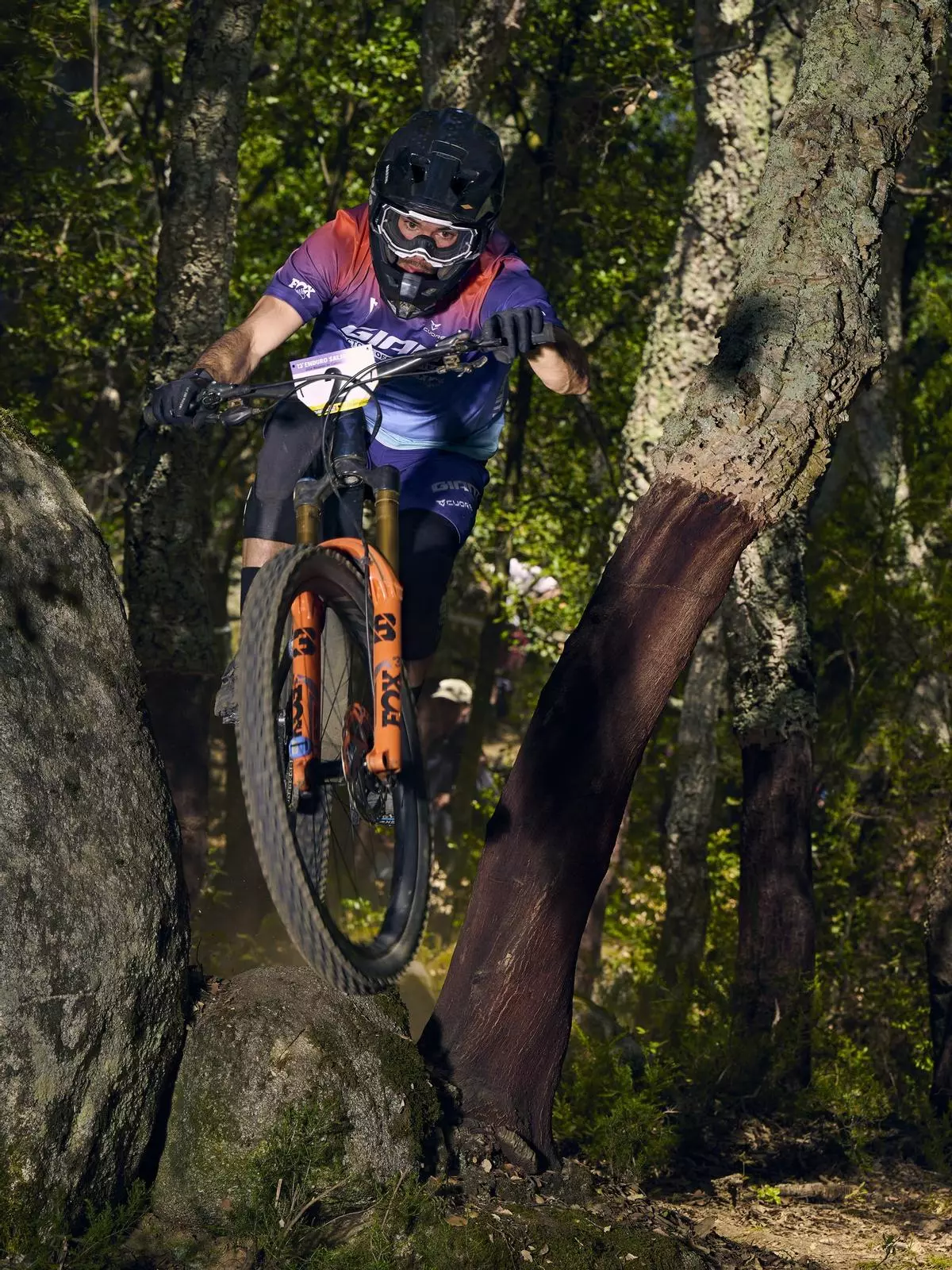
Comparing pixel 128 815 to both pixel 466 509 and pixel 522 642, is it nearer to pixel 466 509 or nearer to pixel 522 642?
pixel 466 509

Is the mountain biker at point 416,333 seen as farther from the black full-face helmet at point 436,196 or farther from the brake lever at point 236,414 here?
the brake lever at point 236,414

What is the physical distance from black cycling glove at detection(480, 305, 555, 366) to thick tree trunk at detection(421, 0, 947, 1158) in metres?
1.21

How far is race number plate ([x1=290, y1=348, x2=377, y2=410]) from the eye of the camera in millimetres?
4961

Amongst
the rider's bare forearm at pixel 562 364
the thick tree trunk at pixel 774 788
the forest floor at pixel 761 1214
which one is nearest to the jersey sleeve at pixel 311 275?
the rider's bare forearm at pixel 562 364

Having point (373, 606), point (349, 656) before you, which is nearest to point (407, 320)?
point (373, 606)

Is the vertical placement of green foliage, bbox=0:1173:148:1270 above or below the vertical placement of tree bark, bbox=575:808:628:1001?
below

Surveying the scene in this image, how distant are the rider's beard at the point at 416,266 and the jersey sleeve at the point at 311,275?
327 mm

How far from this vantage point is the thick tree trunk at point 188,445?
940 centimetres

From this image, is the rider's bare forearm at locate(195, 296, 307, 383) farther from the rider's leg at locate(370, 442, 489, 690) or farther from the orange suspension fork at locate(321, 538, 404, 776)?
the orange suspension fork at locate(321, 538, 404, 776)

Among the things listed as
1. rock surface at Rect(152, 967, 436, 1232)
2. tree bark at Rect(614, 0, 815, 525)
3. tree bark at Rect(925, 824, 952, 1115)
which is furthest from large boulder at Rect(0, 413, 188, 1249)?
tree bark at Rect(614, 0, 815, 525)

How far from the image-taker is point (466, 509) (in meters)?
5.52

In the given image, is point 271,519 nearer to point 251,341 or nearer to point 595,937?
point 251,341

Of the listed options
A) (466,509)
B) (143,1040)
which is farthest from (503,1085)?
(466,509)

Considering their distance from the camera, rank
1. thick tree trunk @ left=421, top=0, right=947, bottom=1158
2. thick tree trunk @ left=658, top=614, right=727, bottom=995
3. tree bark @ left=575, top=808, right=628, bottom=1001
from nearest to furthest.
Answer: thick tree trunk @ left=421, top=0, right=947, bottom=1158 < thick tree trunk @ left=658, top=614, right=727, bottom=995 < tree bark @ left=575, top=808, right=628, bottom=1001
